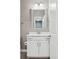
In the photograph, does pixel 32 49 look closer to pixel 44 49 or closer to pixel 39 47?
pixel 39 47

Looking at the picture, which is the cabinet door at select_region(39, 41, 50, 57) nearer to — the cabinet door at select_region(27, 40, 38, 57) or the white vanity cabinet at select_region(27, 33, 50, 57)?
the white vanity cabinet at select_region(27, 33, 50, 57)

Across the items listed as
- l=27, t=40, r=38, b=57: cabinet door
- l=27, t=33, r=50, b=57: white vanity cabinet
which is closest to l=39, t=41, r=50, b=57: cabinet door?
l=27, t=33, r=50, b=57: white vanity cabinet

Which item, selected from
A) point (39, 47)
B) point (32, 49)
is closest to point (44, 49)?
point (39, 47)

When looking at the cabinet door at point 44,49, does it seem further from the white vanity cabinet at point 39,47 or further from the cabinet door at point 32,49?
the cabinet door at point 32,49

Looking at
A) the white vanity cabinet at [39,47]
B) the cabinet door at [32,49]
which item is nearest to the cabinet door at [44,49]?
the white vanity cabinet at [39,47]
